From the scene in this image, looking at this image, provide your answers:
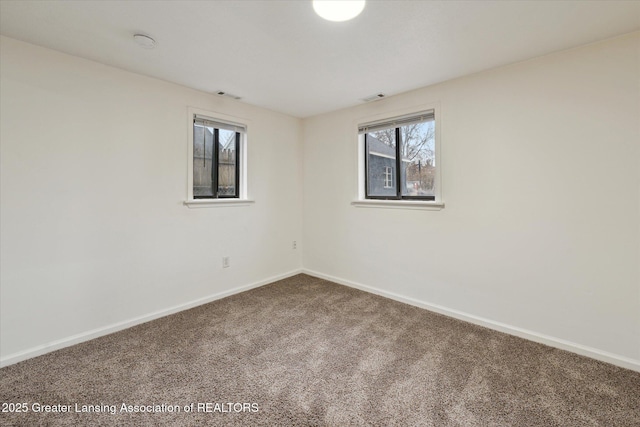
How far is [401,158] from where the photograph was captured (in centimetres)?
325

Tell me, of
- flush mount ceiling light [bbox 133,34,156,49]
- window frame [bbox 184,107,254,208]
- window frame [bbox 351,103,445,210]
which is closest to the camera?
flush mount ceiling light [bbox 133,34,156,49]

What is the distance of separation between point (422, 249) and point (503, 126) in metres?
1.36

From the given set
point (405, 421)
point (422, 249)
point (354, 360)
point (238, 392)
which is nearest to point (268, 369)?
point (238, 392)

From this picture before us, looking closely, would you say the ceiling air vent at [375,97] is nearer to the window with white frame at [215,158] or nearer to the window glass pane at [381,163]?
the window glass pane at [381,163]

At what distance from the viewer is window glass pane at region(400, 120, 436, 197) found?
9.87 feet

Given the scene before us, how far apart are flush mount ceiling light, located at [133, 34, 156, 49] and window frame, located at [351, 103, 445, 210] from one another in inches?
87.8

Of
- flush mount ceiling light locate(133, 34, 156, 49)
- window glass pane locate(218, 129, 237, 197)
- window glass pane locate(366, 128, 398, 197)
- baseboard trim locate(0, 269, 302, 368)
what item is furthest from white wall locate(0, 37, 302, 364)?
window glass pane locate(366, 128, 398, 197)

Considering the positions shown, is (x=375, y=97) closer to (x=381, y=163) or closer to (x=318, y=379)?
(x=381, y=163)

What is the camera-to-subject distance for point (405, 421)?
1491 mm

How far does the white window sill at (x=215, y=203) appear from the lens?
2977mm

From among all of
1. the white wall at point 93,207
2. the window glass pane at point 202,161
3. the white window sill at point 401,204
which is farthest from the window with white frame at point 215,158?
the white window sill at point 401,204

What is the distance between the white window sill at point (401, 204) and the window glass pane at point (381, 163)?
18 cm

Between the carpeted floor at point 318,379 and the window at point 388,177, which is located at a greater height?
the window at point 388,177

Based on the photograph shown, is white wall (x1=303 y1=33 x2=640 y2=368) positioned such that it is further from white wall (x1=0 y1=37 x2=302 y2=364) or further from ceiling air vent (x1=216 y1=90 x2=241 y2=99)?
white wall (x1=0 y1=37 x2=302 y2=364)
